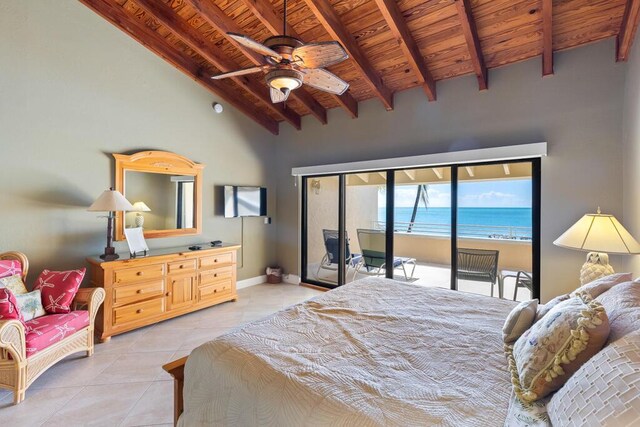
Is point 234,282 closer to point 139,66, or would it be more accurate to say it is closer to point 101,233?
point 101,233

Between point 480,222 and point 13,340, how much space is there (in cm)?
439

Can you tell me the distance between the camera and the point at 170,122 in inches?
160

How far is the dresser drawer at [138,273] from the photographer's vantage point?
3107 mm

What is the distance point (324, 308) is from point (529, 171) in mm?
2859

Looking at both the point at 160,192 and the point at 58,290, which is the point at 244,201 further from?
the point at 58,290

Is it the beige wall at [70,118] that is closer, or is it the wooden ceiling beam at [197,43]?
the beige wall at [70,118]

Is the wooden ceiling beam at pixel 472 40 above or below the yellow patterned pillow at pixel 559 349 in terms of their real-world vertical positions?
above

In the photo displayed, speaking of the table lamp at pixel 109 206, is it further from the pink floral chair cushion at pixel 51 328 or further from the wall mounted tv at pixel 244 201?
the wall mounted tv at pixel 244 201

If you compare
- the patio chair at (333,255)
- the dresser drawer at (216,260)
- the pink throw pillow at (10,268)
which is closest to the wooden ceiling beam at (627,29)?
the patio chair at (333,255)

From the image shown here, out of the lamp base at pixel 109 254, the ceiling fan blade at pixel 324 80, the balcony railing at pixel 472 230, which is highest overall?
the ceiling fan blade at pixel 324 80

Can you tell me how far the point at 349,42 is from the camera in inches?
128

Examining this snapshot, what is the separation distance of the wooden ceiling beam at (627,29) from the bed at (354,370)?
249 centimetres

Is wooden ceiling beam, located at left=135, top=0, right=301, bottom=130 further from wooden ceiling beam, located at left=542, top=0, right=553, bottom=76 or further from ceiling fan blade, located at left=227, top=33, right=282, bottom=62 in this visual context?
wooden ceiling beam, located at left=542, top=0, right=553, bottom=76

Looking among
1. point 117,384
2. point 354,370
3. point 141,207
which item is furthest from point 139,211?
point 354,370
